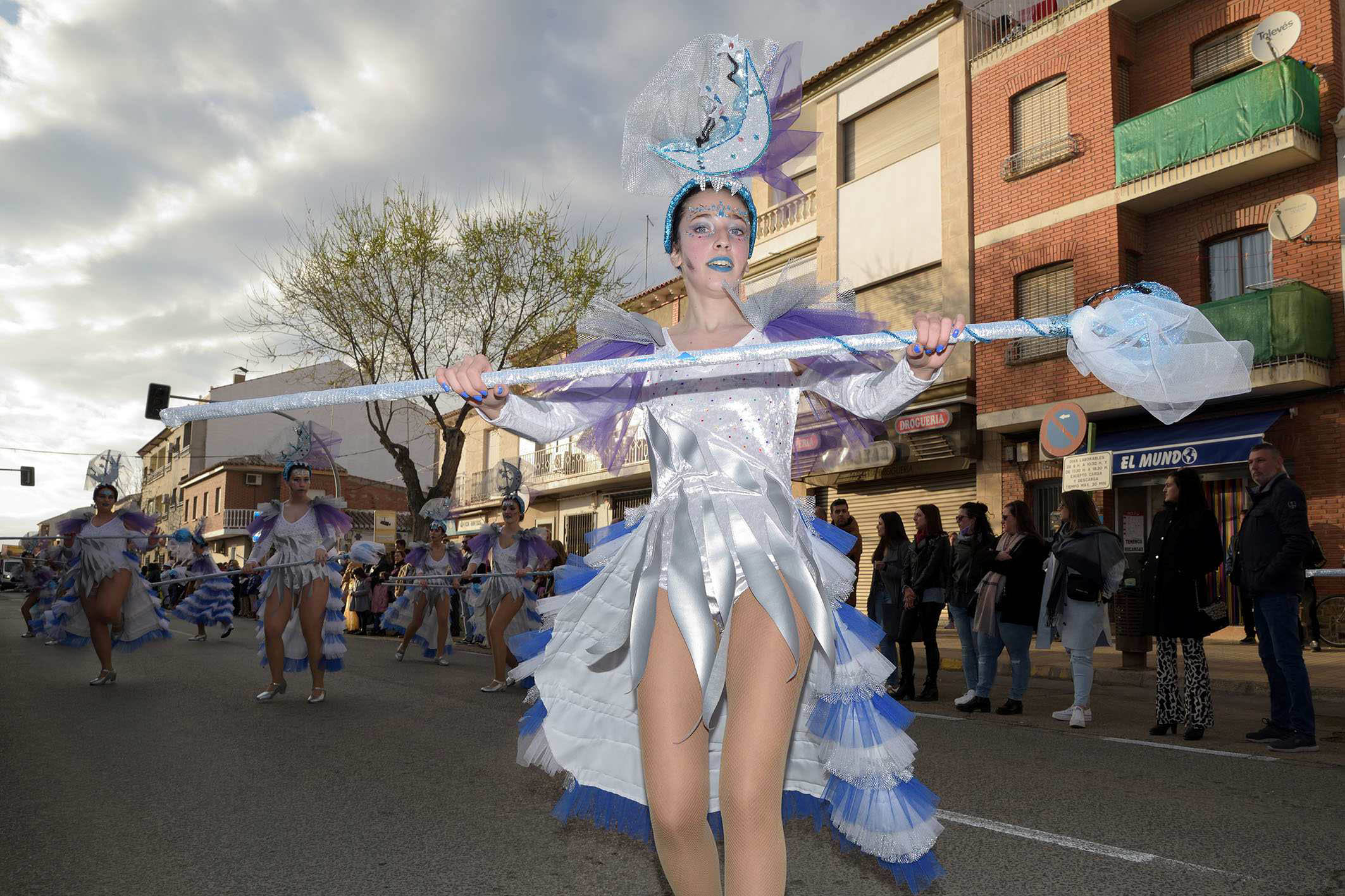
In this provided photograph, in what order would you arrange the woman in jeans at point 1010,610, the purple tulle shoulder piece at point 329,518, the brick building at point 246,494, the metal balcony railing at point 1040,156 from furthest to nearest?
the brick building at point 246,494, the metal balcony railing at point 1040,156, the purple tulle shoulder piece at point 329,518, the woman in jeans at point 1010,610

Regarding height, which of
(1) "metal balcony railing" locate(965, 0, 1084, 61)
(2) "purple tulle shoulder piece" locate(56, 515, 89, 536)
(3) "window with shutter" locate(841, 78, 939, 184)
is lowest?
(2) "purple tulle shoulder piece" locate(56, 515, 89, 536)

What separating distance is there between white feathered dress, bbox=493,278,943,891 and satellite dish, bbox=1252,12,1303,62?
52.2ft

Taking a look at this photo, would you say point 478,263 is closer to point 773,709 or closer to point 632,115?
point 632,115

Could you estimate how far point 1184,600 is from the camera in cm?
719

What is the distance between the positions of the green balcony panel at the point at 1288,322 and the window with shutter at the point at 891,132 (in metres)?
7.10

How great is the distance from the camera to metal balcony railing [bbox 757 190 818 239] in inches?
877

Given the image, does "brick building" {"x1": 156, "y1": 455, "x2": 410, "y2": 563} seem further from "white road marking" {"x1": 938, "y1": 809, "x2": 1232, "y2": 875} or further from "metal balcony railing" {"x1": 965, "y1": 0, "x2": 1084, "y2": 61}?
"white road marking" {"x1": 938, "y1": 809, "x2": 1232, "y2": 875}

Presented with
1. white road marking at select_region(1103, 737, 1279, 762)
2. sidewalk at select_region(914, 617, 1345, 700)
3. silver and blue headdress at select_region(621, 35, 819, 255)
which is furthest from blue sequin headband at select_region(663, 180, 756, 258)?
sidewalk at select_region(914, 617, 1345, 700)

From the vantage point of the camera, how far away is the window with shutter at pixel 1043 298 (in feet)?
57.0

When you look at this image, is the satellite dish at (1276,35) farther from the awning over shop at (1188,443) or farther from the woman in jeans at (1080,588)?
the woman in jeans at (1080,588)

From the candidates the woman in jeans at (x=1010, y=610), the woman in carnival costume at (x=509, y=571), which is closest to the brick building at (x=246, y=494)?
the woman in carnival costume at (x=509, y=571)

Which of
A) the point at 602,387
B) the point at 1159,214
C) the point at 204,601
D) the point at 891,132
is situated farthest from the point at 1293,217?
the point at 204,601

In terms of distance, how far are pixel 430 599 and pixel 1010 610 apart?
25.5 ft

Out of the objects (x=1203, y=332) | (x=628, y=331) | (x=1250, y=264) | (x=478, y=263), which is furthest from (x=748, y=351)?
(x=478, y=263)
